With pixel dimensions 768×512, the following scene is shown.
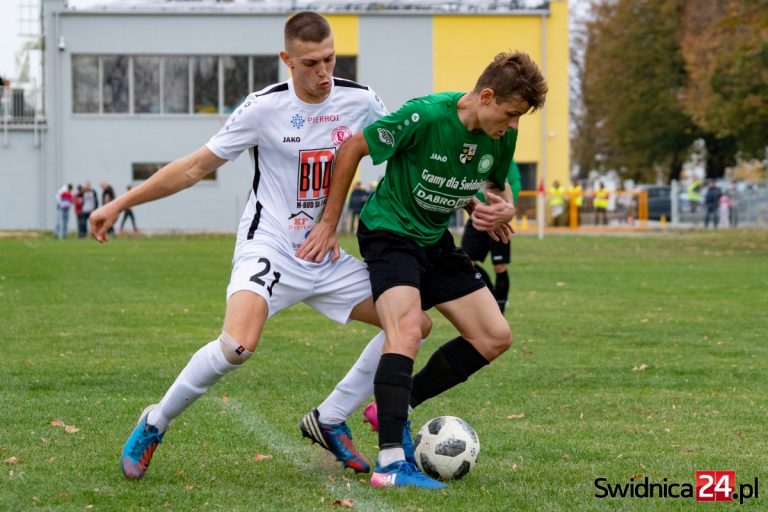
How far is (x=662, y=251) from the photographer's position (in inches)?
1232

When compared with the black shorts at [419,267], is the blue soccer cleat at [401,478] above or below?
below

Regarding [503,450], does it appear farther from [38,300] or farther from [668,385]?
[38,300]

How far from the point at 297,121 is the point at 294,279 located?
0.74 meters

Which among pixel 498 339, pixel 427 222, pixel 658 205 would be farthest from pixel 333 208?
pixel 658 205

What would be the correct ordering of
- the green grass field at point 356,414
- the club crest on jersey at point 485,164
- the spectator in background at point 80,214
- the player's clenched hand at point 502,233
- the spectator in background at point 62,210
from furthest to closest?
1. the spectator in background at point 80,214
2. the spectator in background at point 62,210
3. the player's clenched hand at point 502,233
4. the club crest on jersey at point 485,164
5. the green grass field at point 356,414

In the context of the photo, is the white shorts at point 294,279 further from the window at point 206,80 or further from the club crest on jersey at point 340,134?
the window at point 206,80

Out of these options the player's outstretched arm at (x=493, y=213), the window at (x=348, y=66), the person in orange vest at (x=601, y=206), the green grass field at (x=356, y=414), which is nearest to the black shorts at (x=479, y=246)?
the green grass field at (x=356, y=414)

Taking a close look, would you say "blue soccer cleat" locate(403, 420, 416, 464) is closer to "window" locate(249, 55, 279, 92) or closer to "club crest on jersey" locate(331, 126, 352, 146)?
"club crest on jersey" locate(331, 126, 352, 146)

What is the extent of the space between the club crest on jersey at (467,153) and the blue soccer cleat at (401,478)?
4.62 feet

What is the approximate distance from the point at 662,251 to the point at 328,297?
1029 inches

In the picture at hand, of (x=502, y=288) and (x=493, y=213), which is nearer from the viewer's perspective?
(x=493, y=213)

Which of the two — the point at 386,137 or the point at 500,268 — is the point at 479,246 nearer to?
the point at 500,268

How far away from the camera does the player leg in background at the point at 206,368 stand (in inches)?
225

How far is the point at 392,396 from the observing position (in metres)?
5.71
